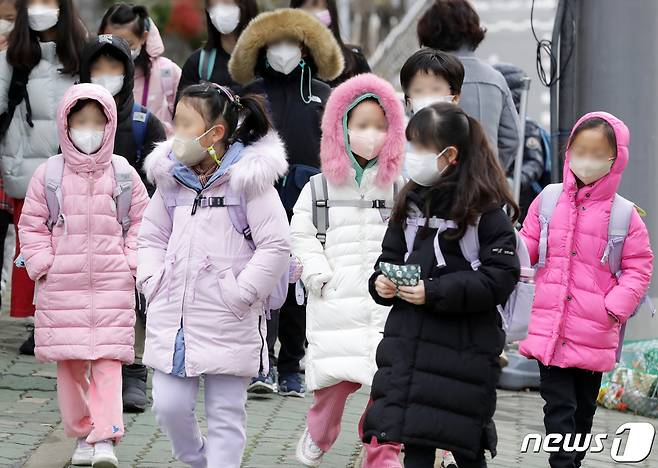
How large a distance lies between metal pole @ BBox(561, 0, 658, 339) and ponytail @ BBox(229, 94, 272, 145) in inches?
156

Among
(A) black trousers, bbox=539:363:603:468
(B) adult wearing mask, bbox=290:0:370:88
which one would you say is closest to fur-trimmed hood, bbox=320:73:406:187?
(A) black trousers, bbox=539:363:603:468

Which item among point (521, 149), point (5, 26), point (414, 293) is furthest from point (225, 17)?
point (414, 293)

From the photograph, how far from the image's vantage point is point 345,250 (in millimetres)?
6828

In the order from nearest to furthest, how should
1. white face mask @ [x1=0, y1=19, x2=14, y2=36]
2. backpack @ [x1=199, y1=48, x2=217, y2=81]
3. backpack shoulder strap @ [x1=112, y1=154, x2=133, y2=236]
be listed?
backpack shoulder strap @ [x1=112, y1=154, x2=133, y2=236]
backpack @ [x1=199, y1=48, x2=217, y2=81]
white face mask @ [x1=0, y1=19, x2=14, y2=36]

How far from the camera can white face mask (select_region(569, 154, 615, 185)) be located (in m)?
6.98

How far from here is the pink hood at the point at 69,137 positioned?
23.3 ft

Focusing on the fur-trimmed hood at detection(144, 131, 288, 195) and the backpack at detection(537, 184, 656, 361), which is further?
the backpack at detection(537, 184, 656, 361)

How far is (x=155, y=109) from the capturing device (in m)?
9.64

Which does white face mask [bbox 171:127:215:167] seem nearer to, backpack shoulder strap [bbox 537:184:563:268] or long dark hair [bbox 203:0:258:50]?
backpack shoulder strap [bbox 537:184:563:268]

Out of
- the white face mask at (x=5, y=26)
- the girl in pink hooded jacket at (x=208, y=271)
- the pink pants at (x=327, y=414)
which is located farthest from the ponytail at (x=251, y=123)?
the white face mask at (x=5, y=26)

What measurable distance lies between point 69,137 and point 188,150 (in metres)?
1.03

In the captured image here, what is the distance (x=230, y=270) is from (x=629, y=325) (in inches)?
177

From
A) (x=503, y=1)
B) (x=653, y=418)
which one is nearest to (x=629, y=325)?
(x=653, y=418)

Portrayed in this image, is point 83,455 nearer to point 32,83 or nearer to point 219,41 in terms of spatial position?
point 32,83
